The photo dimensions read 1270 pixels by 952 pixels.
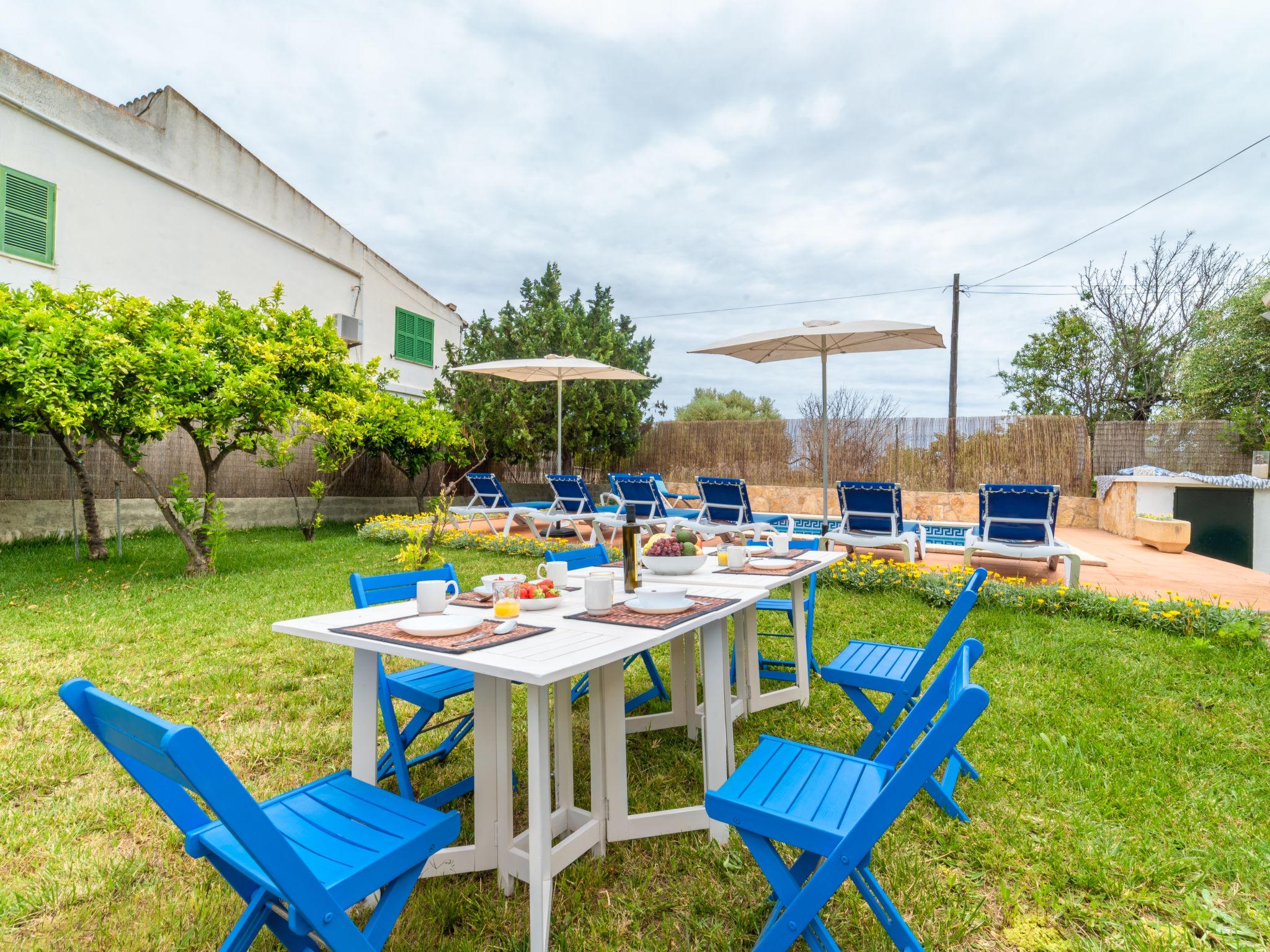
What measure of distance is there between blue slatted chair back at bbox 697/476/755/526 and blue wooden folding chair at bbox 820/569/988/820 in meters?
4.73

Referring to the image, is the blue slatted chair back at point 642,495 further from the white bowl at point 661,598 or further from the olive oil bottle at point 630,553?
the white bowl at point 661,598

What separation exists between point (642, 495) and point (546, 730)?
7046mm

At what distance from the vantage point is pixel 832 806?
1.63 metres

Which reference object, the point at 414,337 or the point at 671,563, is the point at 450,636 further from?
the point at 414,337

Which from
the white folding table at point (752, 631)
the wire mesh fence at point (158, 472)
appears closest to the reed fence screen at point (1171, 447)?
the white folding table at point (752, 631)

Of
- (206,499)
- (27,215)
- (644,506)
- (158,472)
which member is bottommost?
(644,506)

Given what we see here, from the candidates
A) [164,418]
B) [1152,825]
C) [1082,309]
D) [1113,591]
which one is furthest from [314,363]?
[1082,309]

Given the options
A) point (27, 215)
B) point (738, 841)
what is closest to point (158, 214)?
point (27, 215)

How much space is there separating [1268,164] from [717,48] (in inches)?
345

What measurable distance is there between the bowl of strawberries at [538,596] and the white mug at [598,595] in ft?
0.49

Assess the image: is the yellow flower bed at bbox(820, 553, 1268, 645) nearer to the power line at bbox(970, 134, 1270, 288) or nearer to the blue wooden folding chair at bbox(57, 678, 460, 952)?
the blue wooden folding chair at bbox(57, 678, 460, 952)

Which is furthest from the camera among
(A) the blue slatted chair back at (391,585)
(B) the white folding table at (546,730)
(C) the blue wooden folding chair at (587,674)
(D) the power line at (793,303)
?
(D) the power line at (793,303)

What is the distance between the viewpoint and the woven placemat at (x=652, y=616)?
2047 mm

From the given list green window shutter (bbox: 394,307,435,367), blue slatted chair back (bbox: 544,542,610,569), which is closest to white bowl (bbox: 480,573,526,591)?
blue slatted chair back (bbox: 544,542,610,569)
